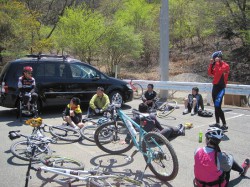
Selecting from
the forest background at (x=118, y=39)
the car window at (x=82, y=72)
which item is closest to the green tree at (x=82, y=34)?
the forest background at (x=118, y=39)

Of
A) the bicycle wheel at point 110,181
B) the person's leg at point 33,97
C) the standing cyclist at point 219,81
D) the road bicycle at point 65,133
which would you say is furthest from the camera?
the person's leg at point 33,97

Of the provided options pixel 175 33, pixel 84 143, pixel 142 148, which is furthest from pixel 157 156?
pixel 175 33

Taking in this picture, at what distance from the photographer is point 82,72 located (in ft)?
37.3

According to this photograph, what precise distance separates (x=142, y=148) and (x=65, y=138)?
100 inches

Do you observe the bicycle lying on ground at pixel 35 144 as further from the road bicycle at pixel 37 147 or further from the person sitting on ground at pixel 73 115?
the person sitting on ground at pixel 73 115

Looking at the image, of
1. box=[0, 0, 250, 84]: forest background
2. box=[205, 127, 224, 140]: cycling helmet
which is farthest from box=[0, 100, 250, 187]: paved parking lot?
box=[0, 0, 250, 84]: forest background

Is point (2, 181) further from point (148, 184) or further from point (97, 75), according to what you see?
point (97, 75)

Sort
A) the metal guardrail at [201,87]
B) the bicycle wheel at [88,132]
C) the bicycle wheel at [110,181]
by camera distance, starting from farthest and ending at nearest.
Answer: the metal guardrail at [201,87] < the bicycle wheel at [88,132] < the bicycle wheel at [110,181]

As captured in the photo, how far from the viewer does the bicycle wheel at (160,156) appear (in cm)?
516

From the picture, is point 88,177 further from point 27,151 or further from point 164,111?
point 164,111

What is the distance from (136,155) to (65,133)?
2.09 m

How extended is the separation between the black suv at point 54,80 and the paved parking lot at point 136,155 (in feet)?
2.28

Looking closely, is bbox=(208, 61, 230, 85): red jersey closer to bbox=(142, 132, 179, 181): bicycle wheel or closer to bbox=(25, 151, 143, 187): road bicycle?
bbox=(142, 132, 179, 181): bicycle wheel

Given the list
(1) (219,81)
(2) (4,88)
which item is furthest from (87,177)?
(2) (4,88)
